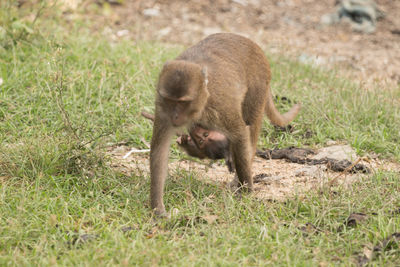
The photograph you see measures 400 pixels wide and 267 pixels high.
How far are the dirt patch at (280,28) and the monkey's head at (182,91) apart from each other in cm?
408

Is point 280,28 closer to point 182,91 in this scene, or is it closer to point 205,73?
point 205,73

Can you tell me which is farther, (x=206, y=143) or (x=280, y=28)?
(x=280, y=28)

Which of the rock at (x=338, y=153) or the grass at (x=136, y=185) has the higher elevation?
the grass at (x=136, y=185)

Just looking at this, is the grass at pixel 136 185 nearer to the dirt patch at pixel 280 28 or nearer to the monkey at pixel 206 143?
the monkey at pixel 206 143

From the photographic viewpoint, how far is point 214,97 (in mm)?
4547

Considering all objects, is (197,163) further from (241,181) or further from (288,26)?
(288,26)

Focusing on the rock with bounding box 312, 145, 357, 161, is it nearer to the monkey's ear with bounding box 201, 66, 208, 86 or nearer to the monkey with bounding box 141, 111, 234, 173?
the monkey with bounding box 141, 111, 234, 173

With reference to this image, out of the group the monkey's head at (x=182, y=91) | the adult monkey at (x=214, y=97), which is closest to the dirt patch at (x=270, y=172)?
the adult monkey at (x=214, y=97)

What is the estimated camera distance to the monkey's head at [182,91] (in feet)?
13.6

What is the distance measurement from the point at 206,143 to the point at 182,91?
4.05ft

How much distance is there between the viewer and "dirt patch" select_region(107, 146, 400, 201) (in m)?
5.04

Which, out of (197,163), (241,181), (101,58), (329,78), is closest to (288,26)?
(329,78)

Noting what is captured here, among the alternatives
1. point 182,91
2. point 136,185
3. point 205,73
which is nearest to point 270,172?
point 136,185

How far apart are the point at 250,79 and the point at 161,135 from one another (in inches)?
45.9
